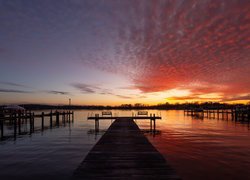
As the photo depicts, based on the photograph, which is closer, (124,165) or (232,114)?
(124,165)

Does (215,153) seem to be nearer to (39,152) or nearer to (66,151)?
(66,151)

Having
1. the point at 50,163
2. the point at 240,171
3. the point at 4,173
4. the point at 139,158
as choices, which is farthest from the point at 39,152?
the point at 240,171

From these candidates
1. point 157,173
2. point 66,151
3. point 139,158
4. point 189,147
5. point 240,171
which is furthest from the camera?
point 189,147

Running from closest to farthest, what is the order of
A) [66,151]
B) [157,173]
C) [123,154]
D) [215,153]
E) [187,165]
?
[157,173]
[123,154]
[187,165]
[215,153]
[66,151]

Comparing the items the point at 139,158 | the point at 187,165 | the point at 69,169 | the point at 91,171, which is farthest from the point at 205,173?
the point at 69,169

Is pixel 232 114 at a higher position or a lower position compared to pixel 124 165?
lower

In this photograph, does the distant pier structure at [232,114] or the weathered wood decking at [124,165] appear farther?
the distant pier structure at [232,114]

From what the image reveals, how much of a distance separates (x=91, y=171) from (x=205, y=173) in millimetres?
7593

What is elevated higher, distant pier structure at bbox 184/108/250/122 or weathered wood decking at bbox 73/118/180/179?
weathered wood decking at bbox 73/118/180/179

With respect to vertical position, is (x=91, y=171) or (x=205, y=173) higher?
(x=91, y=171)

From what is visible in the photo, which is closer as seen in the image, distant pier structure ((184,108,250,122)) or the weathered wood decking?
the weathered wood decking

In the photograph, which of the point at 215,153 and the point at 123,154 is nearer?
the point at 123,154

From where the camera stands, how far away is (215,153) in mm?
19312

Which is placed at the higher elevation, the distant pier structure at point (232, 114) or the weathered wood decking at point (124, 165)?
the weathered wood decking at point (124, 165)
